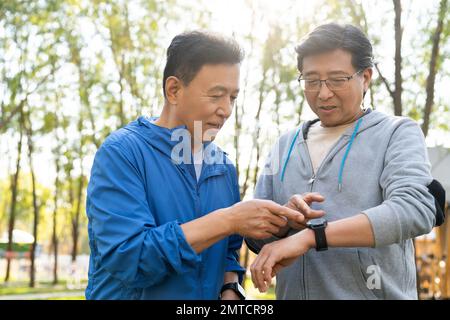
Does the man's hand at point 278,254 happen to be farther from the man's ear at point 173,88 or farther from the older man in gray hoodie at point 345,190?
the man's ear at point 173,88

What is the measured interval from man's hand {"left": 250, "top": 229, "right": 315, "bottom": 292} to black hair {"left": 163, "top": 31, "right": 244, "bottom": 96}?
848mm

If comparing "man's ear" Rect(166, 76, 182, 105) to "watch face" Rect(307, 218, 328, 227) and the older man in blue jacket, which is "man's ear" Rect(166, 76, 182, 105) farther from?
"watch face" Rect(307, 218, 328, 227)

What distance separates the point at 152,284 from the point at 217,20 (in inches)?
393

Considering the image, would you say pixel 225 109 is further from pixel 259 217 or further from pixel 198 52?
pixel 259 217

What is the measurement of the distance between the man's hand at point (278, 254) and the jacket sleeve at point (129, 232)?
34 centimetres

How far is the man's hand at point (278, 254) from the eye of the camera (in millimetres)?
2488

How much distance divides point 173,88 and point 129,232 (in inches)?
30.8

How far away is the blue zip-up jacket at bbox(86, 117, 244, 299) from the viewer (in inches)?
91.0

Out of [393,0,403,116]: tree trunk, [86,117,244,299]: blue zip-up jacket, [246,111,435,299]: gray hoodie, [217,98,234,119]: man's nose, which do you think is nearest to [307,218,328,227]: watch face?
[246,111,435,299]: gray hoodie

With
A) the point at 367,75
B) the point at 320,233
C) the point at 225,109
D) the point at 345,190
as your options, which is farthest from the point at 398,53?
the point at 320,233

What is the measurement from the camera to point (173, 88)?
278cm

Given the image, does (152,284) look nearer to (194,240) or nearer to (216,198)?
(194,240)

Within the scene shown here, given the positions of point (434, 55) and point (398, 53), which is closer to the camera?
point (398, 53)
